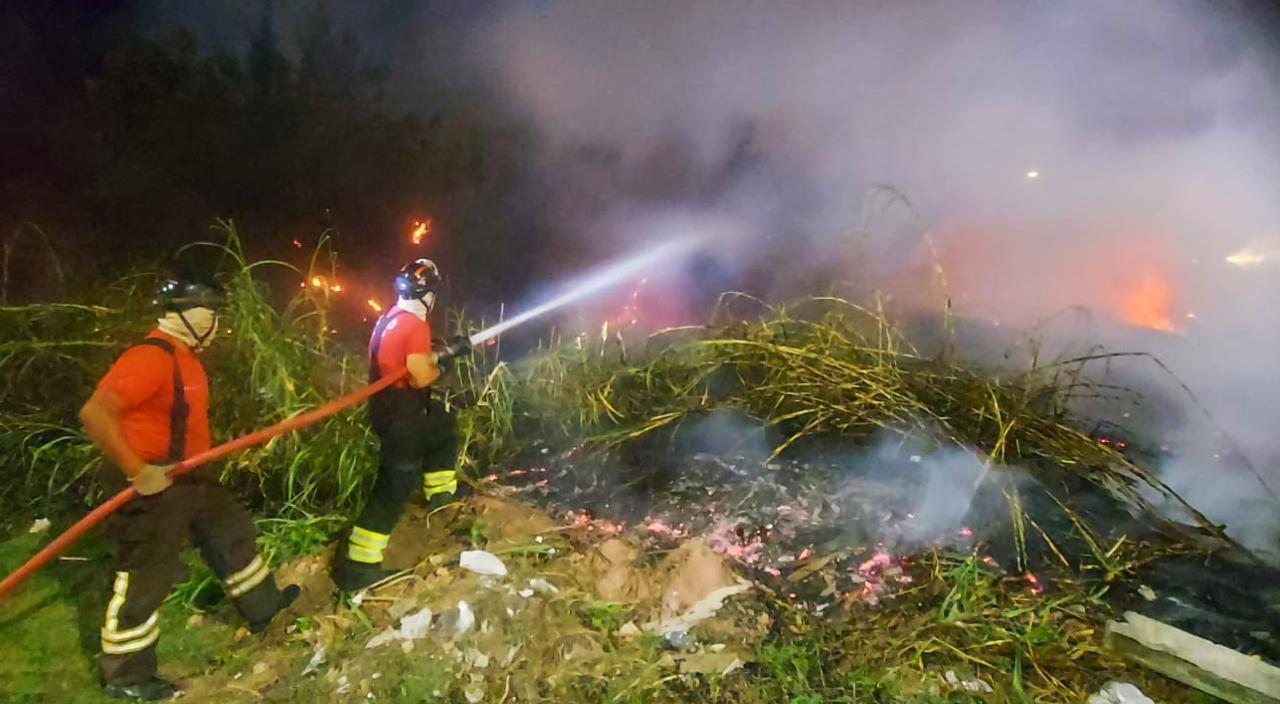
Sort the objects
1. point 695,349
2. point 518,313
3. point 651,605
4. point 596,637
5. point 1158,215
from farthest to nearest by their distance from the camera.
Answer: point 1158,215, point 518,313, point 695,349, point 651,605, point 596,637

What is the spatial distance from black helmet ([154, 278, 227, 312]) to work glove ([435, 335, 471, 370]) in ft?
→ 3.58

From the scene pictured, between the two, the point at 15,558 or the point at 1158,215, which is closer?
the point at 15,558

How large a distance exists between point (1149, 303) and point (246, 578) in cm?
893

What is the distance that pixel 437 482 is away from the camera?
14.7 ft

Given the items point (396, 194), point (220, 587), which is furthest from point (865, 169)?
point (220, 587)

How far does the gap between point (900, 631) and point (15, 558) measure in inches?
187

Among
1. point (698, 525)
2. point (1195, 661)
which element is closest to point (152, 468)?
point (698, 525)

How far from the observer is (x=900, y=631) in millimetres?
3643

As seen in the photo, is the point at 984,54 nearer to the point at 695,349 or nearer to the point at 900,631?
the point at 695,349

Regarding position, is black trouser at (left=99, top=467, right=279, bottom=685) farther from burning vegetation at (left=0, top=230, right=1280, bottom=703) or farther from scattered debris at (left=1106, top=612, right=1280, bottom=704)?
scattered debris at (left=1106, top=612, right=1280, bottom=704)

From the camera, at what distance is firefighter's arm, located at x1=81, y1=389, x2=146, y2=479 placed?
10.4ft

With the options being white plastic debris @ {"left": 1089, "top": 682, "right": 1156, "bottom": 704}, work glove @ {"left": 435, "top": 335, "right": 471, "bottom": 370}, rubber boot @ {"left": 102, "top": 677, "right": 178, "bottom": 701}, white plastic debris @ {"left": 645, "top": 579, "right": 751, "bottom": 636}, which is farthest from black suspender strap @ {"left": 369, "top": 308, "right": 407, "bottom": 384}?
white plastic debris @ {"left": 1089, "top": 682, "right": 1156, "bottom": 704}

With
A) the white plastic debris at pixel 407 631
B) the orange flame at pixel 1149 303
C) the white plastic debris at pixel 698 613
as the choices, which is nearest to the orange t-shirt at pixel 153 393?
the white plastic debris at pixel 407 631

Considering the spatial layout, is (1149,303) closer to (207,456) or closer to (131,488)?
(207,456)
